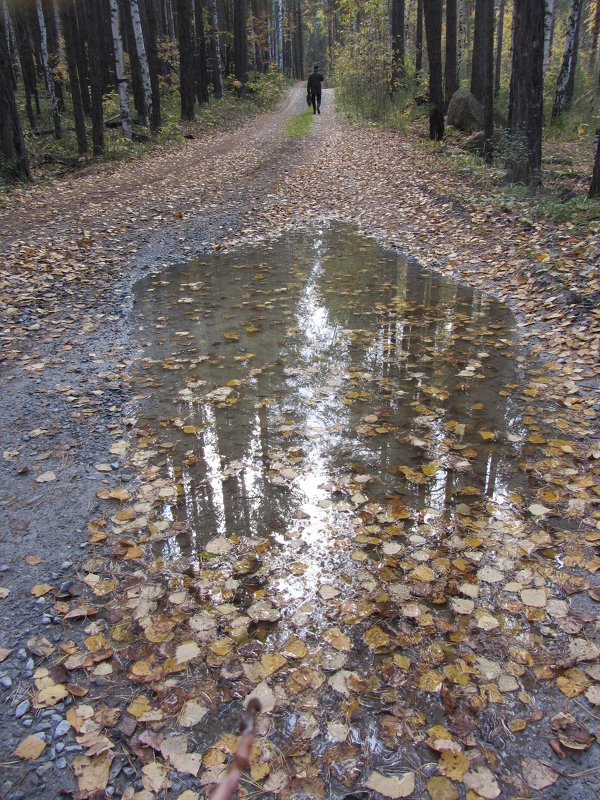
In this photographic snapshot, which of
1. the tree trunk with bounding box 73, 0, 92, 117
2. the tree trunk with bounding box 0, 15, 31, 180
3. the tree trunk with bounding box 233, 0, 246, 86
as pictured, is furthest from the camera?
the tree trunk with bounding box 233, 0, 246, 86

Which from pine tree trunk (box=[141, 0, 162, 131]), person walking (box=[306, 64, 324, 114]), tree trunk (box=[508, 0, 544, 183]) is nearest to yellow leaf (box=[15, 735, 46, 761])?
tree trunk (box=[508, 0, 544, 183])

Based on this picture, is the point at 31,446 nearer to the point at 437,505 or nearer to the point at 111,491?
the point at 111,491

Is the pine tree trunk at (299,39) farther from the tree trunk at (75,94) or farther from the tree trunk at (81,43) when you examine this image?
the tree trunk at (75,94)

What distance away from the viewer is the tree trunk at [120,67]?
15445 mm

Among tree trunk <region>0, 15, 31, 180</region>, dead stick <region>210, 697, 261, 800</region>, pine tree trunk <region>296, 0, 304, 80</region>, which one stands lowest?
dead stick <region>210, 697, 261, 800</region>

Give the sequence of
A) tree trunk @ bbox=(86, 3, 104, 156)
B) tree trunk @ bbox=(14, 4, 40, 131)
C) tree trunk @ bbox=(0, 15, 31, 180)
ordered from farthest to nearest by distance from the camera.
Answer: tree trunk @ bbox=(14, 4, 40, 131) < tree trunk @ bbox=(86, 3, 104, 156) < tree trunk @ bbox=(0, 15, 31, 180)

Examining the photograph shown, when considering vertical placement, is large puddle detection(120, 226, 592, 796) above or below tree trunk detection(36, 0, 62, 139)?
below

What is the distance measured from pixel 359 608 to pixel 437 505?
2.95 feet

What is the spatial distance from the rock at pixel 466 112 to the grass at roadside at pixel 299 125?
707 centimetres

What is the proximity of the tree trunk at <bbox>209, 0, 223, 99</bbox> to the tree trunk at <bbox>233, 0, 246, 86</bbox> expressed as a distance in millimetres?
995

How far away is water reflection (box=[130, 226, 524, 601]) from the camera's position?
308 cm

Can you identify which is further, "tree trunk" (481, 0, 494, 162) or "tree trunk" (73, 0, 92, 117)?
"tree trunk" (73, 0, 92, 117)

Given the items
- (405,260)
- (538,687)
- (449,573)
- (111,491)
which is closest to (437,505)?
(449,573)

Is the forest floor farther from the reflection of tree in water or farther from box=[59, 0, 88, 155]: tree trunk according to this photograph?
box=[59, 0, 88, 155]: tree trunk
